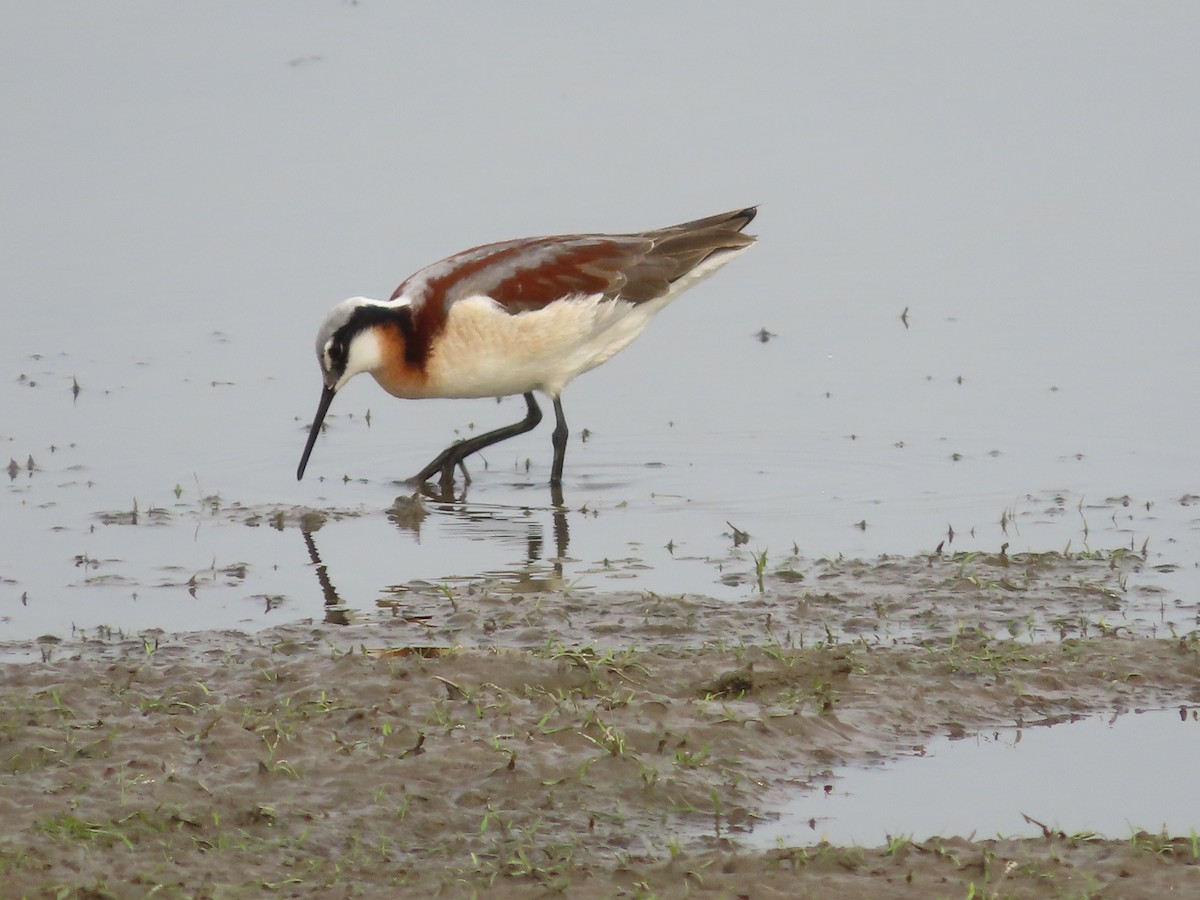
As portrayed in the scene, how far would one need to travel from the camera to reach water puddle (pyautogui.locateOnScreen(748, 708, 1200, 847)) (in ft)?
18.9

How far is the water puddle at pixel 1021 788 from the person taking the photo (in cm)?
576

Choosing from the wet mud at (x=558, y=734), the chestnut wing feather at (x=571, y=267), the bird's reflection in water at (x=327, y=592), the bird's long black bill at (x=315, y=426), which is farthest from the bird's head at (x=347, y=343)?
the wet mud at (x=558, y=734)

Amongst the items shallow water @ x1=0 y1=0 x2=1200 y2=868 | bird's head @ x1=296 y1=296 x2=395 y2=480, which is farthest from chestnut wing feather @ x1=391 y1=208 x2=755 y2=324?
shallow water @ x1=0 y1=0 x2=1200 y2=868

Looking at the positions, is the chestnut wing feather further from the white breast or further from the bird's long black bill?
the bird's long black bill

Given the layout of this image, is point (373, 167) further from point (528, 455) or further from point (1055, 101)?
point (1055, 101)

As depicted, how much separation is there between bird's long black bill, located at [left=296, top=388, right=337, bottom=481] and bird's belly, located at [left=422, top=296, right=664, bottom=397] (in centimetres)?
52

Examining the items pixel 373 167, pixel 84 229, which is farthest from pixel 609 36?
pixel 84 229

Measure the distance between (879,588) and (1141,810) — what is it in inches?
86.9

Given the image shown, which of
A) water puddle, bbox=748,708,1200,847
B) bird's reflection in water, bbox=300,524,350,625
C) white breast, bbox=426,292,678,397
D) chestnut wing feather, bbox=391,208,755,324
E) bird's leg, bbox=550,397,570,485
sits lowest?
water puddle, bbox=748,708,1200,847

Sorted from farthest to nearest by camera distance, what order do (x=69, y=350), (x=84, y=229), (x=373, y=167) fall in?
(x=373, y=167)
(x=84, y=229)
(x=69, y=350)

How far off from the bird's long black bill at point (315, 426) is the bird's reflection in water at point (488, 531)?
57 centimetres

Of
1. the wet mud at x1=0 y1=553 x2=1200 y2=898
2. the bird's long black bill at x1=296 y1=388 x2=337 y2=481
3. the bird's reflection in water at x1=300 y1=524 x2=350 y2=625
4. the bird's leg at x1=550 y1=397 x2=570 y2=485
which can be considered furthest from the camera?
the bird's leg at x1=550 y1=397 x2=570 y2=485

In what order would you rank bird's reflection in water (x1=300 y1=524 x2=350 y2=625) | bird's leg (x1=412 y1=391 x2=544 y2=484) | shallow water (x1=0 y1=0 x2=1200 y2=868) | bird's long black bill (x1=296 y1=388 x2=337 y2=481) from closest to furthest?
bird's reflection in water (x1=300 y1=524 x2=350 y2=625) < shallow water (x1=0 y1=0 x2=1200 y2=868) < bird's long black bill (x1=296 y1=388 x2=337 y2=481) < bird's leg (x1=412 y1=391 x2=544 y2=484)

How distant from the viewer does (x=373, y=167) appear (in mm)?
14859
